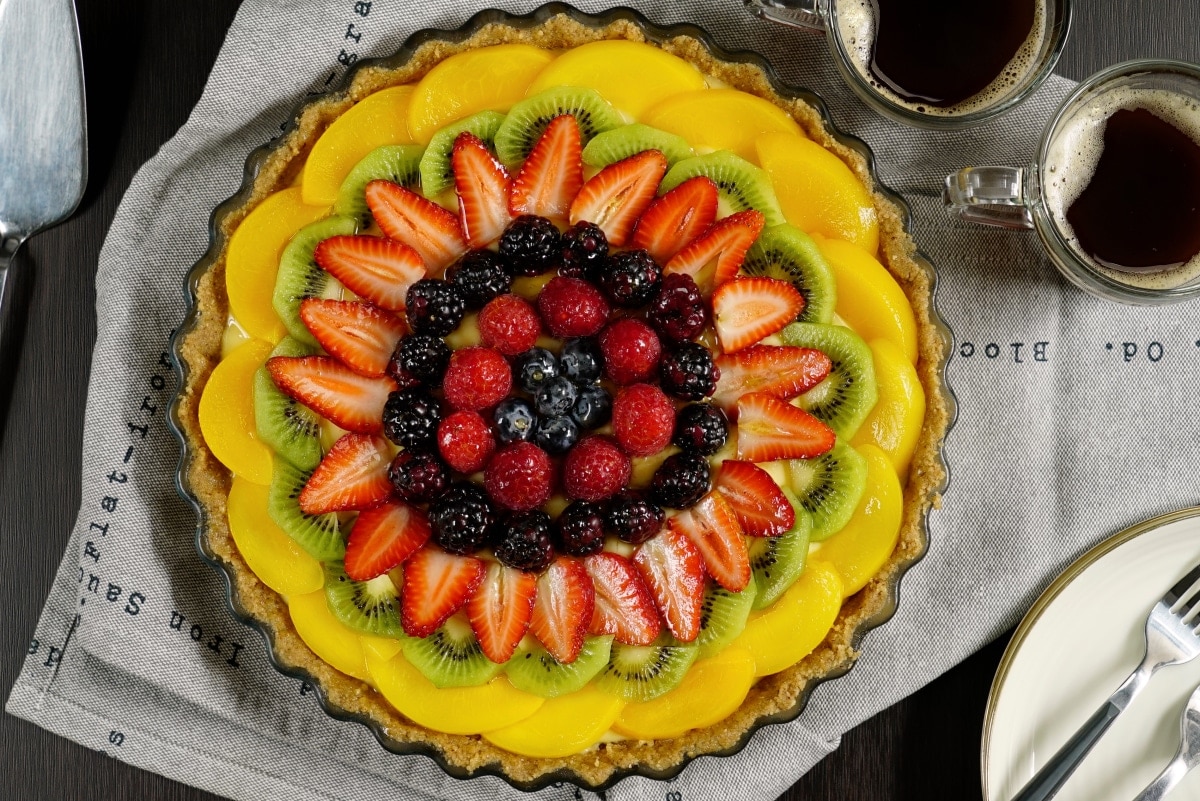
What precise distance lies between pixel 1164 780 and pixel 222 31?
4052 millimetres

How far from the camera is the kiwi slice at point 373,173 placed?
10.1 feet

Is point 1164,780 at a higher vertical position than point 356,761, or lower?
higher

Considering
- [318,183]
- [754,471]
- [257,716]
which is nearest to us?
[754,471]

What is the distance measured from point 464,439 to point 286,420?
631mm

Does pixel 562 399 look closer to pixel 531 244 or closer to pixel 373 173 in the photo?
pixel 531 244

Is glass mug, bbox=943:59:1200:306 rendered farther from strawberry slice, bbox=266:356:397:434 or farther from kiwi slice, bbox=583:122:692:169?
strawberry slice, bbox=266:356:397:434

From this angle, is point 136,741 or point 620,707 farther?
point 136,741

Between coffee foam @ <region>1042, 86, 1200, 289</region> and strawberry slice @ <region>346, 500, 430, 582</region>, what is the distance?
86.4 inches

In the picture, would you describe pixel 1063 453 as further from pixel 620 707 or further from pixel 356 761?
pixel 356 761

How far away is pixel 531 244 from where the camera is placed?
2.82 meters

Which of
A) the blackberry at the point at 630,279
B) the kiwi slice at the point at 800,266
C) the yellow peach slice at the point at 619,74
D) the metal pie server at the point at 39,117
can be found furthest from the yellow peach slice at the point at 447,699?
the metal pie server at the point at 39,117

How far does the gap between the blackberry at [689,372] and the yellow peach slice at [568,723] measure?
939 mm

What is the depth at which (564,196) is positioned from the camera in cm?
302

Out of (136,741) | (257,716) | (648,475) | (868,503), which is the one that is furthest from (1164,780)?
(136,741)
